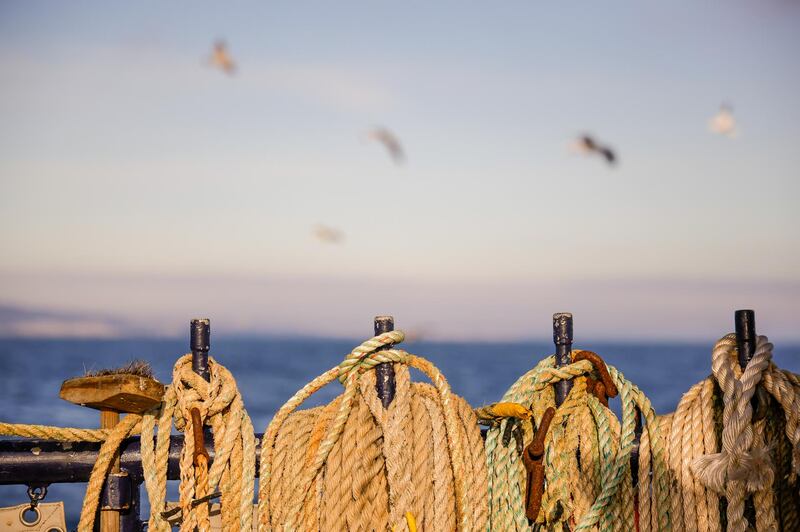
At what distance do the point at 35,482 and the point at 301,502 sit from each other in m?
0.81

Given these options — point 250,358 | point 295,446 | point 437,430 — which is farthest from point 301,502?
point 250,358

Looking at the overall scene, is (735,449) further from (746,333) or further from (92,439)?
(92,439)

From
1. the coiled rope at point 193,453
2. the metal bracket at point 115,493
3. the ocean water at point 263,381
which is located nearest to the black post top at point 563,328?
the coiled rope at point 193,453

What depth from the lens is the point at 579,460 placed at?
2912mm

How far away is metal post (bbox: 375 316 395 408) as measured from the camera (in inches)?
109

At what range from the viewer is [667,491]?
274 cm

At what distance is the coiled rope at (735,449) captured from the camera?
8.59 feet

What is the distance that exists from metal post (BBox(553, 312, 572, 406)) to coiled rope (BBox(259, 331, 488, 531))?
0.30m

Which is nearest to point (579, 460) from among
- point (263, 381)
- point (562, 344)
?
point (562, 344)

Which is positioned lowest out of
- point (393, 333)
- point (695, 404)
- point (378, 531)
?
point (378, 531)

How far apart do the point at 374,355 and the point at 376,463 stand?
0.32 meters

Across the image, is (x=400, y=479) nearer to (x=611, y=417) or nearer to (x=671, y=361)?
(x=611, y=417)

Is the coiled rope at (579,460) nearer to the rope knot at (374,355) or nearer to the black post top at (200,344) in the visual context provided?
the rope knot at (374,355)

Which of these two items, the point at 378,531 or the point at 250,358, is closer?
the point at 378,531
